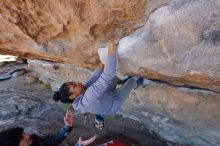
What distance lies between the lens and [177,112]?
3.12 metres

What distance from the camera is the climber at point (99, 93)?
2100 mm

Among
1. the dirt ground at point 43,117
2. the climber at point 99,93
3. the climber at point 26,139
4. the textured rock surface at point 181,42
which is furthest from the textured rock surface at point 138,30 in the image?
the dirt ground at point 43,117

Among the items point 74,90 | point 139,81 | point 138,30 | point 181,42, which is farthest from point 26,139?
point 181,42

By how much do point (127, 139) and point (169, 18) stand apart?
6.83 feet

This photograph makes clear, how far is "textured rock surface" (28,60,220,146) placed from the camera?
2.87 m

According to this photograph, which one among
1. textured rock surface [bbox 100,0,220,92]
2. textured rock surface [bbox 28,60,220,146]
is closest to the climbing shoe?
textured rock surface [bbox 28,60,220,146]

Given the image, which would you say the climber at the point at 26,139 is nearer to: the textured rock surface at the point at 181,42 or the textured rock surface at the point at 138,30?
the textured rock surface at the point at 138,30

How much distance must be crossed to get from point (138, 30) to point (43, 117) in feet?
8.28

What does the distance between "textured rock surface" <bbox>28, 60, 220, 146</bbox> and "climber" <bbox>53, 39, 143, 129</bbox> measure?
24.7 inches

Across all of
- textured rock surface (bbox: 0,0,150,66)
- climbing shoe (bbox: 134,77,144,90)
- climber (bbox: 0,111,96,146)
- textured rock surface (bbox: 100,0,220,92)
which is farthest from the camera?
climbing shoe (bbox: 134,77,144,90)

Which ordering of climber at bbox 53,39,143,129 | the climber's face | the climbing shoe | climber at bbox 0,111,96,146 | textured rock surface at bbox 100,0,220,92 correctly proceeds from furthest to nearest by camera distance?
the climbing shoe → climber at bbox 0,111,96,146 → the climber's face → climber at bbox 53,39,143,129 → textured rock surface at bbox 100,0,220,92

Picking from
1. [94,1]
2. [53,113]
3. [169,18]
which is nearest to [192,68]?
[169,18]

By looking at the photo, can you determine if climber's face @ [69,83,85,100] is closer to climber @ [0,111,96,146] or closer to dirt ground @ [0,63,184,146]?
climber @ [0,111,96,146]

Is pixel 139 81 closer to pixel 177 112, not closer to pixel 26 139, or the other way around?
pixel 177 112
